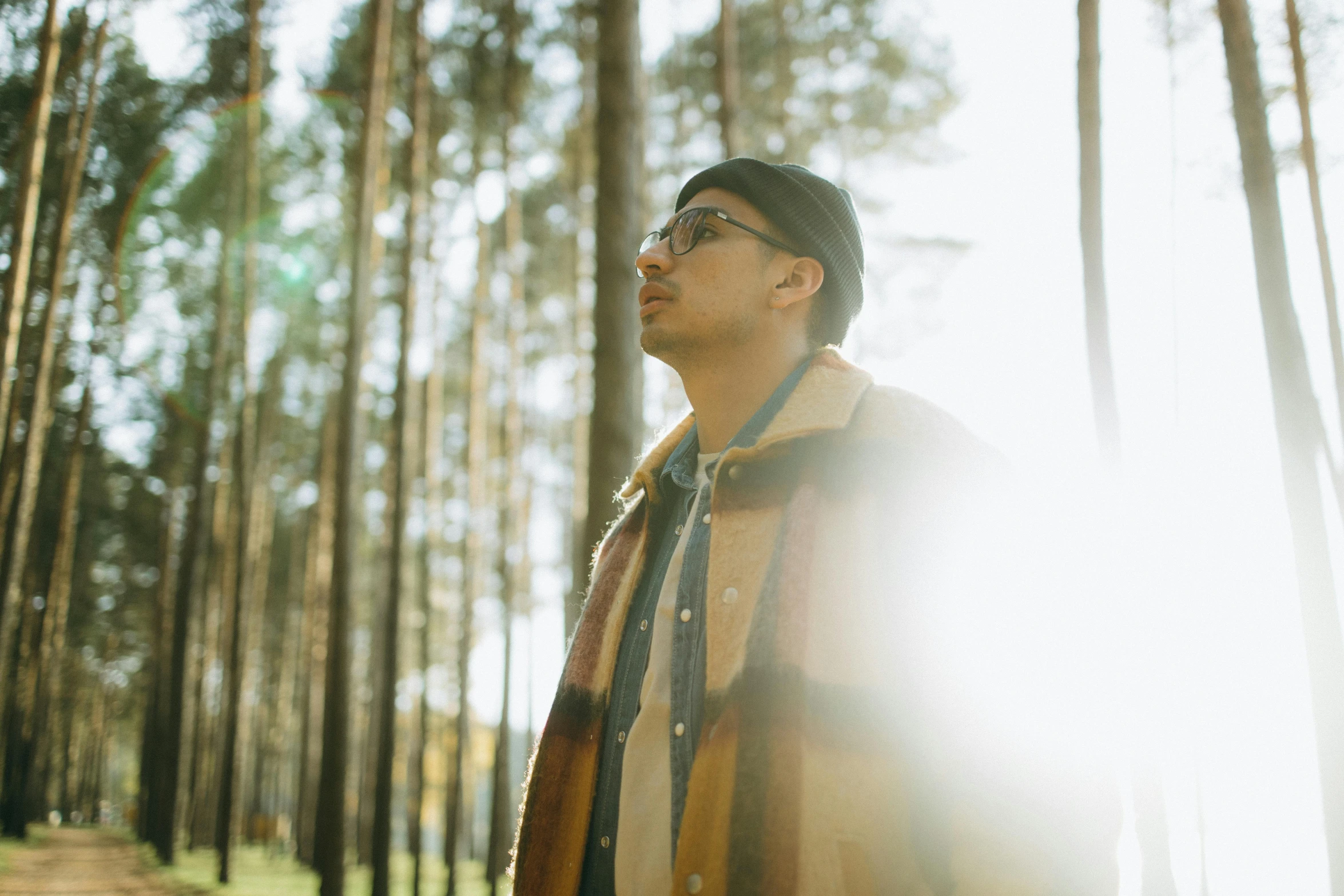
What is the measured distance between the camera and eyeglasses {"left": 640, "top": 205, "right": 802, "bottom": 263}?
213cm

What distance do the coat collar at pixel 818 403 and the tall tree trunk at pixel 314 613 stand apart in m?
18.2

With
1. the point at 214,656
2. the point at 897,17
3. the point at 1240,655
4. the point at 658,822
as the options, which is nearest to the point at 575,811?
the point at 658,822

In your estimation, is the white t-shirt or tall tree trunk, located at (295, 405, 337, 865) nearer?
the white t-shirt

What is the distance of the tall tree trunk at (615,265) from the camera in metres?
6.05

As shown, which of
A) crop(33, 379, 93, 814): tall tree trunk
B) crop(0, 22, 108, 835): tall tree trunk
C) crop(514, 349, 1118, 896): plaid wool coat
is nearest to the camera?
crop(514, 349, 1118, 896): plaid wool coat

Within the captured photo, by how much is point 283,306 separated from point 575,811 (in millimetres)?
19353

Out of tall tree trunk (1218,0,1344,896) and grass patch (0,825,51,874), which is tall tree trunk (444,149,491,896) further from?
tall tree trunk (1218,0,1344,896)

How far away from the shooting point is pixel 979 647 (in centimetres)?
145

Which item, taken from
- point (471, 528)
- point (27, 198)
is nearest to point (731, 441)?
point (27, 198)

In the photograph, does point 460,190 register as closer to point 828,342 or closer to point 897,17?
point 897,17

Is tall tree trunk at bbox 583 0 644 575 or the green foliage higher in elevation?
the green foliage

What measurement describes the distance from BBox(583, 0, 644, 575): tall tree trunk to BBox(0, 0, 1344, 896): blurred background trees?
0.09 feet

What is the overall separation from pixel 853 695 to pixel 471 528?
14812 mm

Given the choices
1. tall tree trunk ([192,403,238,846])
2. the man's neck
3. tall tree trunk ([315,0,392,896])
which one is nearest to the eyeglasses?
the man's neck
